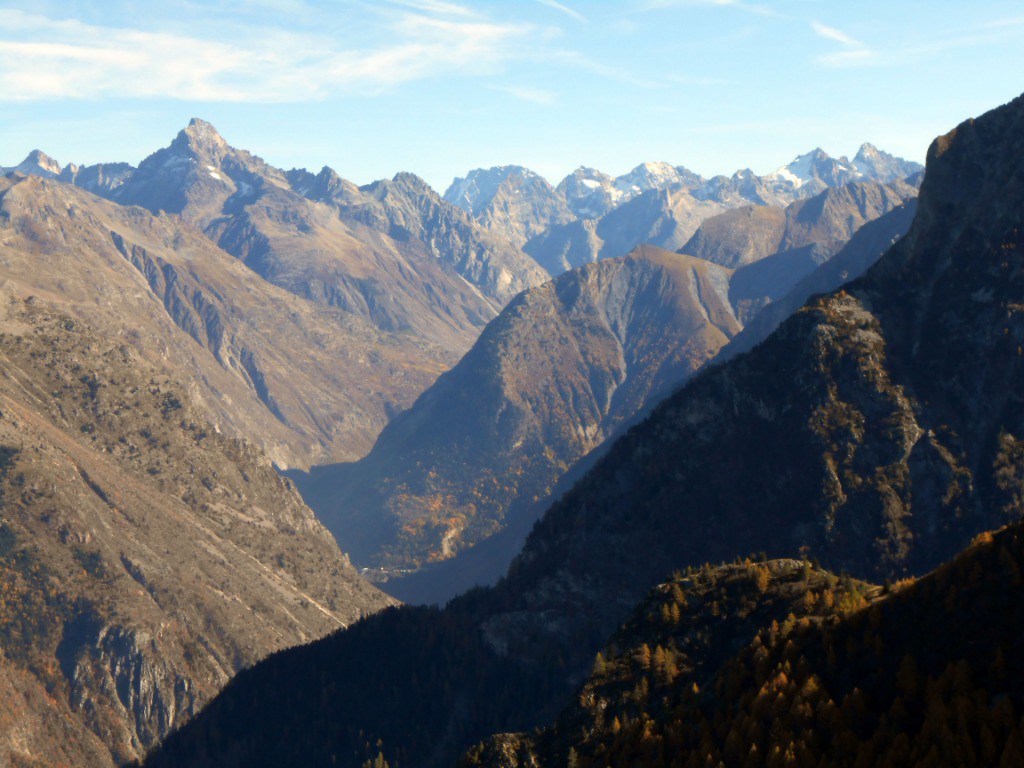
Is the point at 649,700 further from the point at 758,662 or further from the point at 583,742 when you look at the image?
the point at 758,662

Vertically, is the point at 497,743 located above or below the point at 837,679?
below

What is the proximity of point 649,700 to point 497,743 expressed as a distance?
20963mm

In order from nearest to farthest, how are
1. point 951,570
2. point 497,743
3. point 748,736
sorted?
1. point 748,736
2. point 951,570
3. point 497,743

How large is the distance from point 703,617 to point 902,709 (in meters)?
48.8

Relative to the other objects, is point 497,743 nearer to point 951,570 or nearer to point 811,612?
point 811,612

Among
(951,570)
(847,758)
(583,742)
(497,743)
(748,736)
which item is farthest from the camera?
(497,743)

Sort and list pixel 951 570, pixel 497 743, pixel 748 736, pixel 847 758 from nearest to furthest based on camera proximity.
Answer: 1. pixel 847 758
2. pixel 748 736
3. pixel 951 570
4. pixel 497 743

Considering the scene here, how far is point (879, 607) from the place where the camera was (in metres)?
112

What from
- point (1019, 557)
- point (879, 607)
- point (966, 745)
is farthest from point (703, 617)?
point (966, 745)

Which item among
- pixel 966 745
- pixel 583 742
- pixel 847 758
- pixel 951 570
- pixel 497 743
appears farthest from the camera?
pixel 497 743

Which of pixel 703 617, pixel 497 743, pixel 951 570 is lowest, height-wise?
pixel 497 743

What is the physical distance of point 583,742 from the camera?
12675 cm

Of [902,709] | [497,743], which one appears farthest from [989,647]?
[497,743]

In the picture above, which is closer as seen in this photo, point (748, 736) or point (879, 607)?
point (748, 736)
